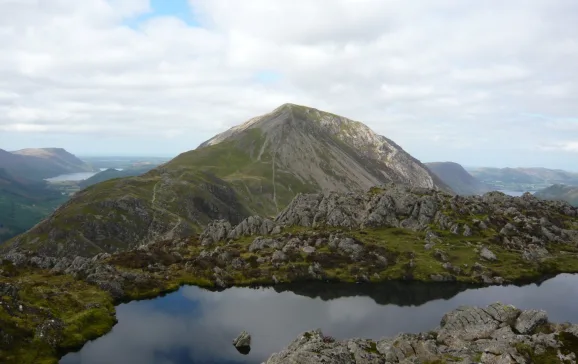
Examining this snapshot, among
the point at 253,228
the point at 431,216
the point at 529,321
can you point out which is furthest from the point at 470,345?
the point at 253,228

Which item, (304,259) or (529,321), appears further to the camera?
(304,259)

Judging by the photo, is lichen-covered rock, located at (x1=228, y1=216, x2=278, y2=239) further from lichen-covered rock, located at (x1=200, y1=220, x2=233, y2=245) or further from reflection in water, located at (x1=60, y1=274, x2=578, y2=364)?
reflection in water, located at (x1=60, y1=274, x2=578, y2=364)

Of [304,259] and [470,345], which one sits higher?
[470,345]

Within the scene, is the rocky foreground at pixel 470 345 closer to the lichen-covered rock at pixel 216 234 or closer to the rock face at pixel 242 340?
the rock face at pixel 242 340

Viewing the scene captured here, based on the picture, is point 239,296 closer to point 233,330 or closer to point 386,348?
point 233,330

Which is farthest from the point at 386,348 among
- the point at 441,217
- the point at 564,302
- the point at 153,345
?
the point at 441,217

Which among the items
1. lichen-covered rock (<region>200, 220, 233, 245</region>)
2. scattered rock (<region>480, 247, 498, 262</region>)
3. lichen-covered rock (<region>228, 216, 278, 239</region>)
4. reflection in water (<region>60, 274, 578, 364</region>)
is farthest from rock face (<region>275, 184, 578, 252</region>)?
reflection in water (<region>60, 274, 578, 364</region>)

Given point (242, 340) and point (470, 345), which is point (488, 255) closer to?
point (470, 345)
